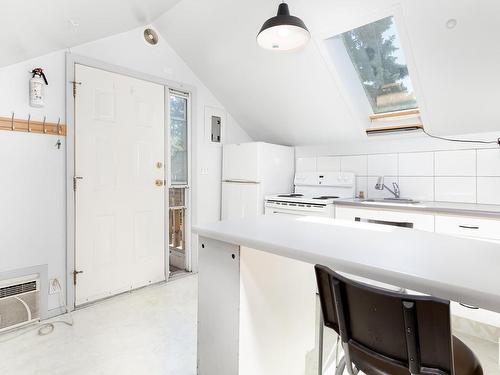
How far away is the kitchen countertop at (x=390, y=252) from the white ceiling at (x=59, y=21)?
168 centimetres

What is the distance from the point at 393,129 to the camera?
3123 mm

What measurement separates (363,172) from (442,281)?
9.67 feet

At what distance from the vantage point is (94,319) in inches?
98.2

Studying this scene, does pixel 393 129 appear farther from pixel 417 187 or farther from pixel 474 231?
pixel 474 231

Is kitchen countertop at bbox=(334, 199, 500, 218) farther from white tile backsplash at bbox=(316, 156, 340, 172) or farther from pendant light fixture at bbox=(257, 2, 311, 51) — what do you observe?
pendant light fixture at bbox=(257, 2, 311, 51)

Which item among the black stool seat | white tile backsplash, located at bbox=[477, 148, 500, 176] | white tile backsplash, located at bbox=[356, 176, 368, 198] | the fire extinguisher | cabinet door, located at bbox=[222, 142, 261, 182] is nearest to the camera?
the black stool seat

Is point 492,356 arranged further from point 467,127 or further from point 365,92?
point 365,92

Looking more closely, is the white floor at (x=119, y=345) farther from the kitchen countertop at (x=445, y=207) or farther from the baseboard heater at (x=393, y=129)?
the baseboard heater at (x=393, y=129)

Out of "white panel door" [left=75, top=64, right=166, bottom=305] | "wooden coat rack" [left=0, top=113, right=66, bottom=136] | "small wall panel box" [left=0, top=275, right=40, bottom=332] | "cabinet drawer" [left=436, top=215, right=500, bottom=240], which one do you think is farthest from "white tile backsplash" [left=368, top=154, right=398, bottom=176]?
"small wall panel box" [left=0, top=275, right=40, bottom=332]

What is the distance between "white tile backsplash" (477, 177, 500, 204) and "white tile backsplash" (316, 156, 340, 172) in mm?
1441

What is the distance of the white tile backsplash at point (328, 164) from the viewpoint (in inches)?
147

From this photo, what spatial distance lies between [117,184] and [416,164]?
310cm

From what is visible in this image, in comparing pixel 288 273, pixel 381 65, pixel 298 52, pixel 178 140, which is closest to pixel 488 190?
pixel 381 65

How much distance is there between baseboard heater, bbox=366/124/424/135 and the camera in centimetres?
301
